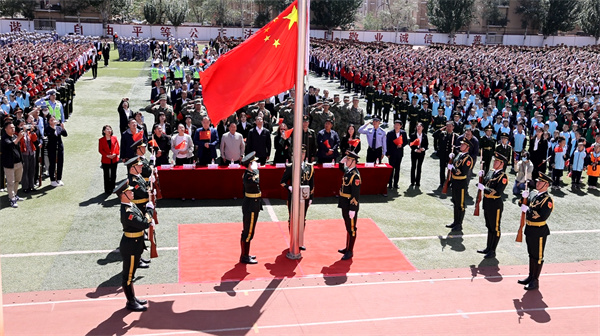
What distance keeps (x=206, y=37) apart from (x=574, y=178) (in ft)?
183

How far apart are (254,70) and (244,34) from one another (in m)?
57.1

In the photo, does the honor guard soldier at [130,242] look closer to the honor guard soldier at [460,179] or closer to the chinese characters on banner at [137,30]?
the honor guard soldier at [460,179]

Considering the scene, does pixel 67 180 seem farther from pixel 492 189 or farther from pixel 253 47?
pixel 492 189

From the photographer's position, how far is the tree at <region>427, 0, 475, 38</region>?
7862 cm

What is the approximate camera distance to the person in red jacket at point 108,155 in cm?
1379

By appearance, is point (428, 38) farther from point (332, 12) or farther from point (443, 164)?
point (443, 164)

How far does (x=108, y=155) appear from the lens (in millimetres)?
13766

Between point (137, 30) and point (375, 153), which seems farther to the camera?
point (137, 30)

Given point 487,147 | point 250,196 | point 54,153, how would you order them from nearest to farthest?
point 250,196
point 54,153
point 487,147

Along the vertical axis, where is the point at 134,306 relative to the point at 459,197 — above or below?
below

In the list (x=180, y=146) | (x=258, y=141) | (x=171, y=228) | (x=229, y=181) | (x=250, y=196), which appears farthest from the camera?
(x=258, y=141)

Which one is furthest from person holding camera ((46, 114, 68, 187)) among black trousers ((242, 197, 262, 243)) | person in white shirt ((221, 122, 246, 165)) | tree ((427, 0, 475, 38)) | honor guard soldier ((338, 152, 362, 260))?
tree ((427, 0, 475, 38))

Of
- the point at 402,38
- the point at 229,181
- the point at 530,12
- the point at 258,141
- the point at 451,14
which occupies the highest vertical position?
the point at 530,12

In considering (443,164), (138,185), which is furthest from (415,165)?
(138,185)
